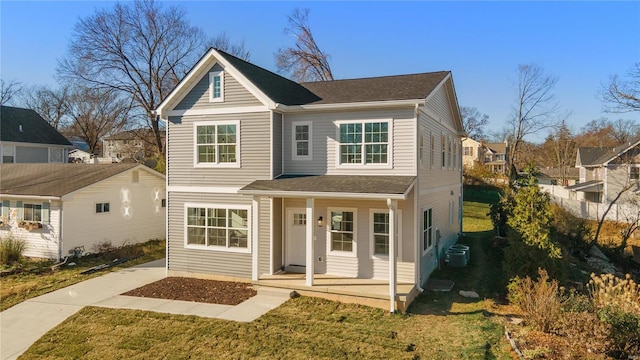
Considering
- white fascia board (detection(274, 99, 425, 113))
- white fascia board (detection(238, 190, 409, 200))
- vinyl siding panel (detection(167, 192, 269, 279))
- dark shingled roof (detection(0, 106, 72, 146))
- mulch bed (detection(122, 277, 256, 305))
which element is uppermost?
dark shingled roof (detection(0, 106, 72, 146))

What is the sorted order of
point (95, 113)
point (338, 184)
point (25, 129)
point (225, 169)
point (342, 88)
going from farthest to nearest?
point (95, 113)
point (25, 129)
point (342, 88)
point (225, 169)
point (338, 184)

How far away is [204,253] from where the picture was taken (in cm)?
1331

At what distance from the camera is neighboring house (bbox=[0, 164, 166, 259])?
1627 centimetres

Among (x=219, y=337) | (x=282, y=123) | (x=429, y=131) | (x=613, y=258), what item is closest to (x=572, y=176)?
(x=613, y=258)

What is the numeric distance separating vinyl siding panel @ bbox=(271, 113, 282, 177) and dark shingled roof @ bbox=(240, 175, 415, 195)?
0.45m

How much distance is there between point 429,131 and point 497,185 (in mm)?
26848

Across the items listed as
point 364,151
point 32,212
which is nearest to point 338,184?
point 364,151

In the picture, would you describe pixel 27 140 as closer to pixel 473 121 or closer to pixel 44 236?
pixel 44 236

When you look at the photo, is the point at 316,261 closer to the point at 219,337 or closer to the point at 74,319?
the point at 219,337

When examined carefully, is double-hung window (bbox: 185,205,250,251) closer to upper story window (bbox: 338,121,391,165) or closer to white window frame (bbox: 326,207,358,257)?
white window frame (bbox: 326,207,358,257)

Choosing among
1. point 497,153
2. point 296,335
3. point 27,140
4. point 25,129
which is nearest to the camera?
point 296,335

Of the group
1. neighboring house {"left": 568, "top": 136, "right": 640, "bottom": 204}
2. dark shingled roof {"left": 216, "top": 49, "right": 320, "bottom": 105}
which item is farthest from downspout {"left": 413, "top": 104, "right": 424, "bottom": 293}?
neighboring house {"left": 568, "top": 136, "right": 640, "bottom": 204}

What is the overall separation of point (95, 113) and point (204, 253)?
38589 millimetres

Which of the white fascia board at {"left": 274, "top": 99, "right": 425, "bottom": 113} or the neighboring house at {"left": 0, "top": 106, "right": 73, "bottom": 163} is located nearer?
the white fascia board at {"left": 274, "top": 99, "right": 425, "bottom": 113}
